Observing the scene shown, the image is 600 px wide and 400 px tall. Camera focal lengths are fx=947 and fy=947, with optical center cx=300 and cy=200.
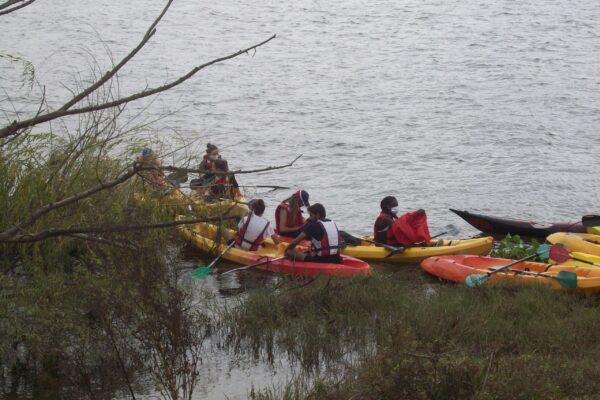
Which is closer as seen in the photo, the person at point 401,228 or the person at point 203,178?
the person at point 203,178

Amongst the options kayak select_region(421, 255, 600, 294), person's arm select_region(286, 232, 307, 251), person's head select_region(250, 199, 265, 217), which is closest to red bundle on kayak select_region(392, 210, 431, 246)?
kayak select_region(421, 255, 600, 294)

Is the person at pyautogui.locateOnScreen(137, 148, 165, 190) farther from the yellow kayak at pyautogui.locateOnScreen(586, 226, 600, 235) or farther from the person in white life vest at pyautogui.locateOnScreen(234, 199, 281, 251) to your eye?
the yellow kayak at pyautogui.locateOnScreen(586, 226, 600, 235)

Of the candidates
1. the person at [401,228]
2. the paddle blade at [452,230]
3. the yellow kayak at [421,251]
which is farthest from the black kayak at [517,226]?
the person at [401,228]

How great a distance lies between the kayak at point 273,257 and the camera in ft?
37.1

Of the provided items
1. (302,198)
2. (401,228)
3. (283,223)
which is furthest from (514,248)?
(283,223)

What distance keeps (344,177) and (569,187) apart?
14.9 ft

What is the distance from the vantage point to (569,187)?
1914 centimetres

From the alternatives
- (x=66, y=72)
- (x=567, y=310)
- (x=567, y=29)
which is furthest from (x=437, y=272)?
(x=567, y=29)

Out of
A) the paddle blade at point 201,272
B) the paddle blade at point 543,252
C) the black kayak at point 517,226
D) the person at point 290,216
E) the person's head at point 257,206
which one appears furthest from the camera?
the black kayak at point 517,226

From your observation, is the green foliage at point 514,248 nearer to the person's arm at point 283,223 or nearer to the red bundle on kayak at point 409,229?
the red bundle on kayak at point 409,229

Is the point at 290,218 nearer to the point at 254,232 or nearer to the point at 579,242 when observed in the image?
the point at 254,232

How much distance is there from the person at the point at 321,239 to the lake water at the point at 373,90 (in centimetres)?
398

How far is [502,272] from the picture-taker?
35.3ft

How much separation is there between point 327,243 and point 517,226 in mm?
3966
